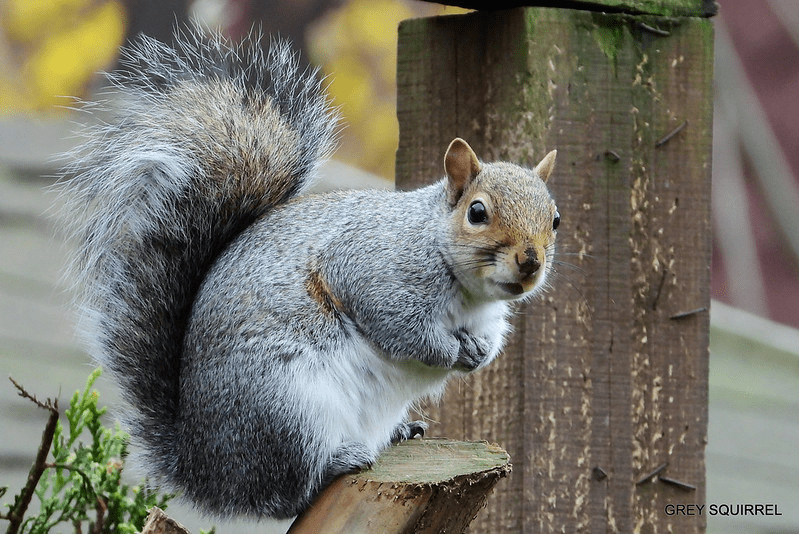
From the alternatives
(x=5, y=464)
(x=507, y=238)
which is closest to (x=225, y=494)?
(x=507, y=238)

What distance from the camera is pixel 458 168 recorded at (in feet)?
5.28

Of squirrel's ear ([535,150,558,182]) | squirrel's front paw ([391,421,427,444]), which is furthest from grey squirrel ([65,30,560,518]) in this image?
squirrel's front paw ([391,421,427,444])

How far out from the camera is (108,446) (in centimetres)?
205

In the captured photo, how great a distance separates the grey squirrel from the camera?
1.58 m

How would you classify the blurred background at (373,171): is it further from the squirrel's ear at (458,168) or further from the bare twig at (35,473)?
the squirrel's ear at (458,168)

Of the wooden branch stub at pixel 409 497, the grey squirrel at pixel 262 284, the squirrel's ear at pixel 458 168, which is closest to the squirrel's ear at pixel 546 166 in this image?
the grey squirrel at pixel 262 284

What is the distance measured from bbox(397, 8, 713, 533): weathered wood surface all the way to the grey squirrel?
0.60 ft

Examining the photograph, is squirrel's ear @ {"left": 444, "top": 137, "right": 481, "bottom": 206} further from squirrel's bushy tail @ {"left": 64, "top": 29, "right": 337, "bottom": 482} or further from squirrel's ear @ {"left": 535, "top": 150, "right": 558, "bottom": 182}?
squirrel's bushy tail @ {"left": 64, "top": 29, "right": 337, "bottom": 482}

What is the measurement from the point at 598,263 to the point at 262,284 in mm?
691

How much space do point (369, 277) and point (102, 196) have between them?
1.72 feet

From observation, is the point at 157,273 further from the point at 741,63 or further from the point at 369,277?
the point at 741,63

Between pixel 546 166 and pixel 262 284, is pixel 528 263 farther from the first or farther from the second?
pixel 262 284

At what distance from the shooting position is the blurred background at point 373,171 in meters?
2.64

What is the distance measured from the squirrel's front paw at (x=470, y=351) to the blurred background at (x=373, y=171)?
66 centimetres
